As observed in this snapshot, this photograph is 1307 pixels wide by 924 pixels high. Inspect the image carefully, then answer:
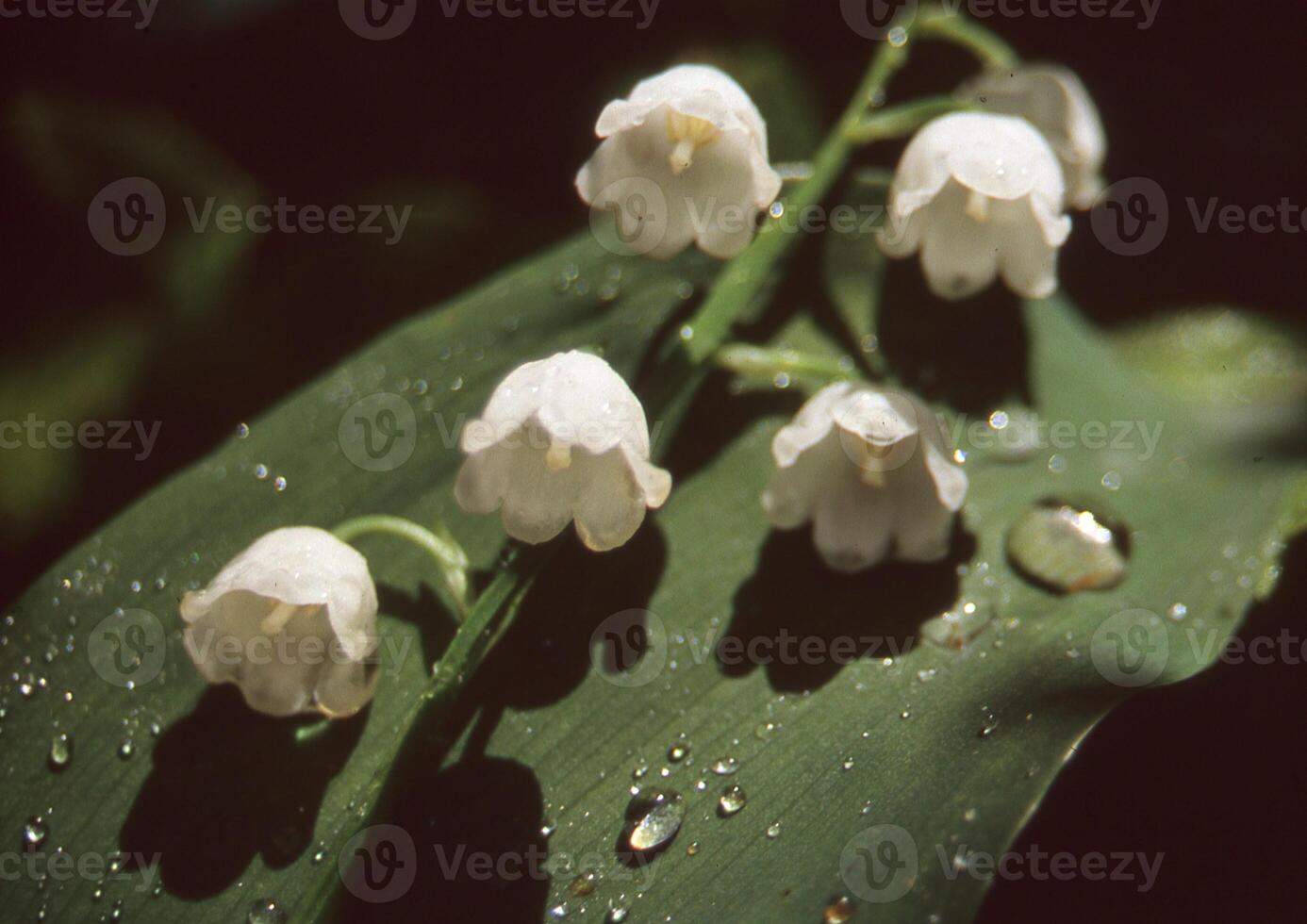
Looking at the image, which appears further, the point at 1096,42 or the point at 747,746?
the point at 1096,42

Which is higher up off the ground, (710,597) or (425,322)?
(425,322)

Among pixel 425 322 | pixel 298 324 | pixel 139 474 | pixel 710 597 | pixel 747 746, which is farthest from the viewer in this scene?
pixel 298 324

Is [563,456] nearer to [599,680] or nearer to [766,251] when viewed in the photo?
[599,680]

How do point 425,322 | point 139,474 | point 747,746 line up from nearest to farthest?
point 747,746, point 425,322, point 139,474

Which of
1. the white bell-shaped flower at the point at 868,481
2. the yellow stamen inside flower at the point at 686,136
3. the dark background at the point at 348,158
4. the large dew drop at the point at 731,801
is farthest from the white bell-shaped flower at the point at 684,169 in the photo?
the large dew drop at the point at 731,801

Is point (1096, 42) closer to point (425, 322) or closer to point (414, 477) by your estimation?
point (425, 322)

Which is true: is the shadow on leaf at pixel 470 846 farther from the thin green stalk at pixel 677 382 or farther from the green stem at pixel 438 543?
the green stem at pixel 438 543

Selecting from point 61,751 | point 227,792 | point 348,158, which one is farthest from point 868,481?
point 348,158

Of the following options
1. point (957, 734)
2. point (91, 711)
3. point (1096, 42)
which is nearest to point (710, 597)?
point (957, 734)
